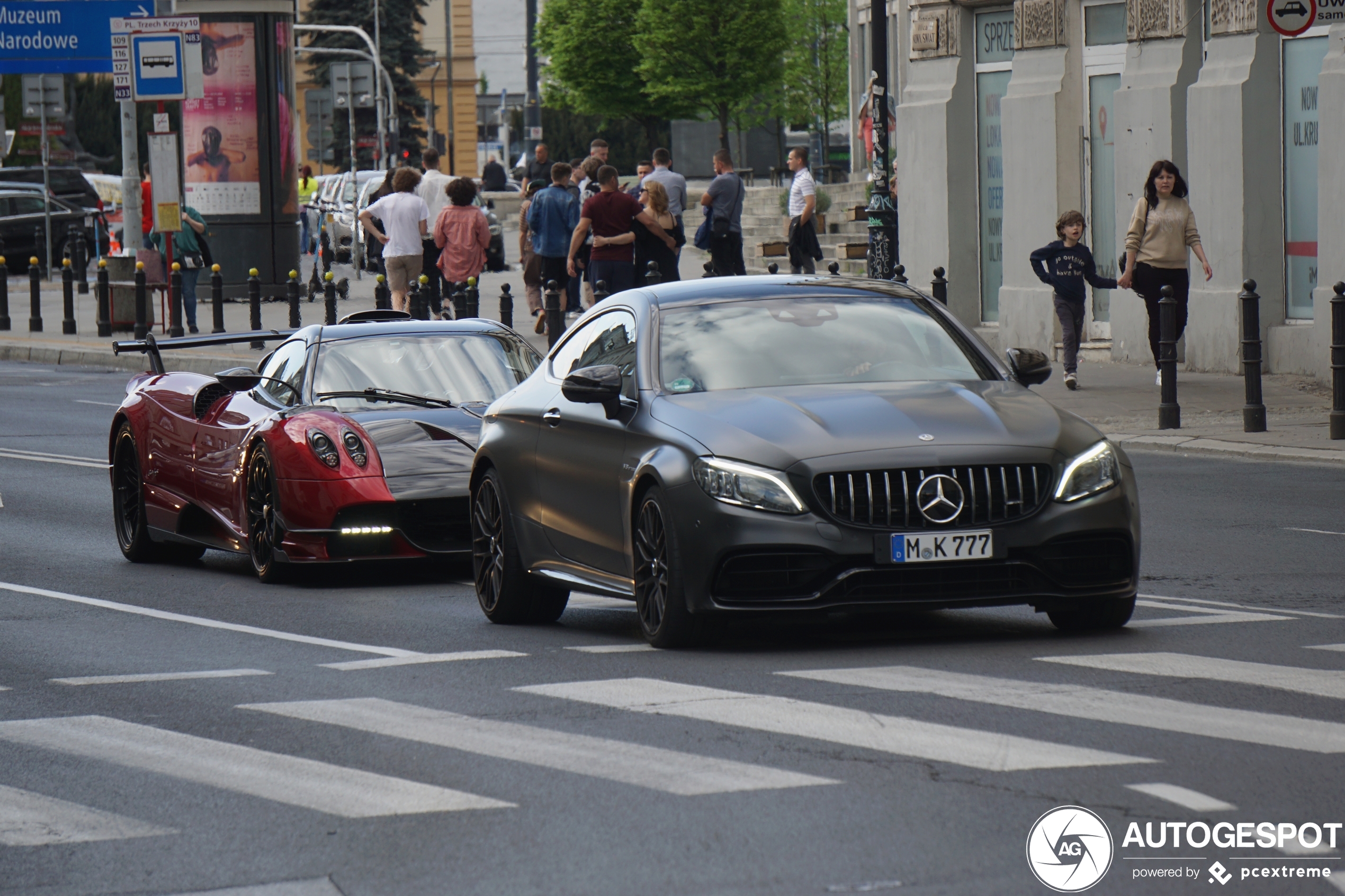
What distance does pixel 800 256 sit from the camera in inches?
1187

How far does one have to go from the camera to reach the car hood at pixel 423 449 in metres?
Result: 11.6

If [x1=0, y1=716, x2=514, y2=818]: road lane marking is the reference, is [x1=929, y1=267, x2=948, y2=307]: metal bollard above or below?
above

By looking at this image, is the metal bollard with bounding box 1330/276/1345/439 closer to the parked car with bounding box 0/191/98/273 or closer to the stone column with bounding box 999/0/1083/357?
the stone column with bounding box 999/0/1083/357

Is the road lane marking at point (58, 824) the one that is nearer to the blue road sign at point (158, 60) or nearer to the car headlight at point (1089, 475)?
the car headlight at point (1089, 475)

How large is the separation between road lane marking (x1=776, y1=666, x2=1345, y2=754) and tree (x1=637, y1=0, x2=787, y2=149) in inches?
2709

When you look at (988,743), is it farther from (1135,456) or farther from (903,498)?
(1135,456)

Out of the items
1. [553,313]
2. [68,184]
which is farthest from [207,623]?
[68,184]

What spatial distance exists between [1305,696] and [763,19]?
70840 millimetres

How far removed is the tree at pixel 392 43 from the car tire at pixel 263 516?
272 feet

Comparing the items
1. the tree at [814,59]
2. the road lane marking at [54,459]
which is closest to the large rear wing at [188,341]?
the road lane marking at [54,459]

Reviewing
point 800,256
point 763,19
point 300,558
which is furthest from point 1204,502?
point 763,19

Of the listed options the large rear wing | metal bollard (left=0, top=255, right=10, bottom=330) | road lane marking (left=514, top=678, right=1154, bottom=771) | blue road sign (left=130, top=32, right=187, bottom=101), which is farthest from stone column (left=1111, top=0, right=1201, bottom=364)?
metal bollard (left=0, top=255, right=10, bottom=330)

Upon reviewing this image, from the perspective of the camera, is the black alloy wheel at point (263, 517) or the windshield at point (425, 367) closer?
the black alloy wheel at point (263, 517)

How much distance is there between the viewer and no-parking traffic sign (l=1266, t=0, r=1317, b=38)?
17250mm
